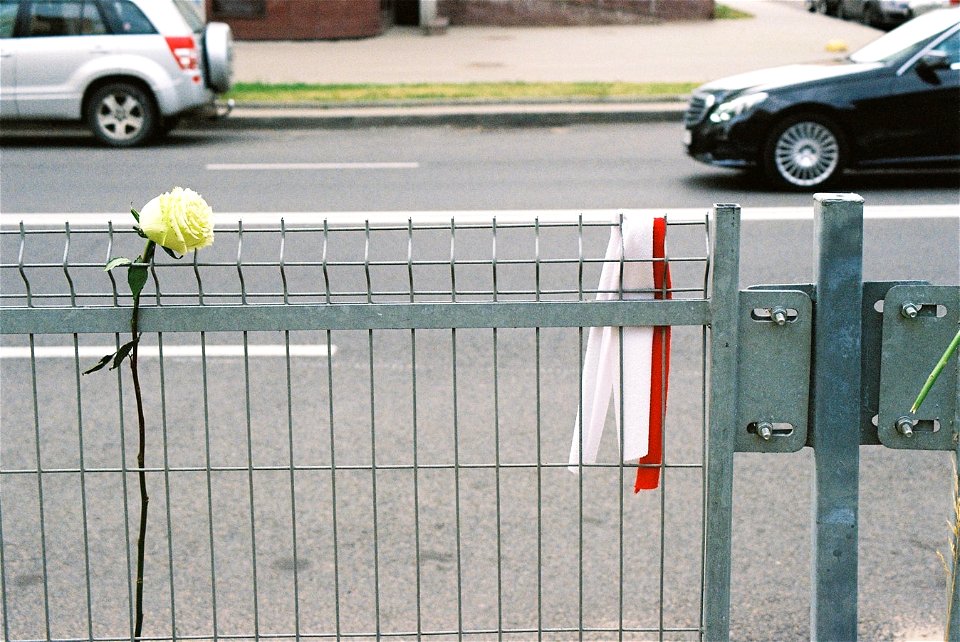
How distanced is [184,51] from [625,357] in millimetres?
12721

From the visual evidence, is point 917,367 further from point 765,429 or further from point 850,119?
point 850,119

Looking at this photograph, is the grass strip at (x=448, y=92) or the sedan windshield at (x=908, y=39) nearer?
the sedan windshield at (x=908, y=39)

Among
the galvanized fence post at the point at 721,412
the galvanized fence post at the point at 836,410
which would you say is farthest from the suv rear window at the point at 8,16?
the galvanized fence post at the point at 836,410

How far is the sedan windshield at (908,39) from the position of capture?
11672mm

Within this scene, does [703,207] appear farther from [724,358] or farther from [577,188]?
[724,358]

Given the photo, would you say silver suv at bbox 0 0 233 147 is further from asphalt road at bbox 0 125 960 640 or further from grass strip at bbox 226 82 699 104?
asphalt road at bbox 0 125 960 640

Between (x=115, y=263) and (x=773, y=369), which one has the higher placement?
(x=115, y=263)

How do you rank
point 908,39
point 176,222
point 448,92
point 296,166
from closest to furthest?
point 176,222 < point 908,39 < point 296,166 < point 448,92

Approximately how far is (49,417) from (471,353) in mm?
2178

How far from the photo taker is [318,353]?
23.0ft

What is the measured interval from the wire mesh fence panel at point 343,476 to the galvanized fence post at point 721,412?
6 centimetres

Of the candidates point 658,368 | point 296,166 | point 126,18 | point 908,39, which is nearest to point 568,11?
point 126,18

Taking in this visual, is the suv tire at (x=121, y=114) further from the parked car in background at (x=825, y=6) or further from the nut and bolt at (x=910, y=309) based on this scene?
the parked car in background at (x=825, y=6)

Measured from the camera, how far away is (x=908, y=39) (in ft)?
39.2
